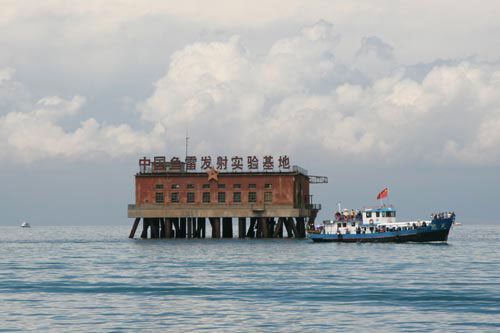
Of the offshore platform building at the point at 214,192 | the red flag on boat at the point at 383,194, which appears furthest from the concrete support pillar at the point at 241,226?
the red flag on boat at the point at 383,194

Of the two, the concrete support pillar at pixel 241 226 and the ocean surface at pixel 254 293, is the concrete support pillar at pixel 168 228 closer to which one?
the concrete support pillar at pixel 241 226

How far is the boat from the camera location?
10875cm

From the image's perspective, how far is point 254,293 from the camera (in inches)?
2109

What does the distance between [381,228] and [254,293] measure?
5901 cm

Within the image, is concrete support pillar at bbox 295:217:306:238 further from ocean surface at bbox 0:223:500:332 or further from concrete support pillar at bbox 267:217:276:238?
ocean surface at bbox 0:223:500:332

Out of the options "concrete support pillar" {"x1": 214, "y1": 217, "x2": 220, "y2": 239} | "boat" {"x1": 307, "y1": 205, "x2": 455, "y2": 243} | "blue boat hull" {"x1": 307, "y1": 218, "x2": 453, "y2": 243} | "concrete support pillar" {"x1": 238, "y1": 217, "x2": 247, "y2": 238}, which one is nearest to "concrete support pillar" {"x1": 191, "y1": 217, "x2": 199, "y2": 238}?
"concrete support pillar" {"x1": 214, "y1": 217, "x2": 220, "y2": 239}

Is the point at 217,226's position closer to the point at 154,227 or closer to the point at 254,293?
the point at 154,227

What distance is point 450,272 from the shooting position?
223 feet

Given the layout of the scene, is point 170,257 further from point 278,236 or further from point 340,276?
point 278,236

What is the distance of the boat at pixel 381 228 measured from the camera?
109 meters

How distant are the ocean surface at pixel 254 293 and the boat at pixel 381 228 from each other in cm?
1804

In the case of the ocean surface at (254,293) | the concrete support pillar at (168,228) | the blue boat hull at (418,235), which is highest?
the concrete support pillar at (168,228)

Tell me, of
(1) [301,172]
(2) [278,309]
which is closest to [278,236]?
(1) [301,172]

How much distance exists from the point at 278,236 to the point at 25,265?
5790 centimetres
